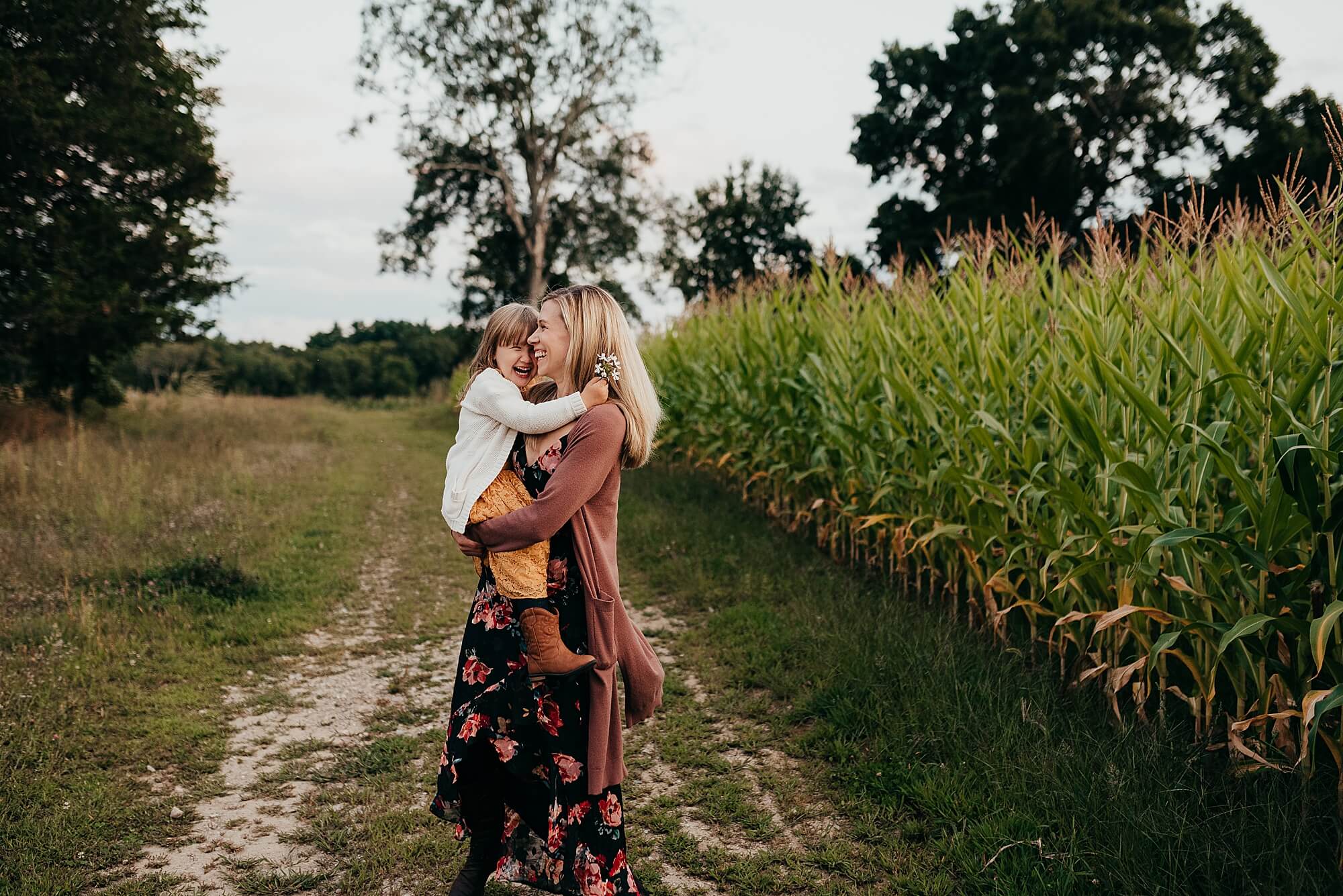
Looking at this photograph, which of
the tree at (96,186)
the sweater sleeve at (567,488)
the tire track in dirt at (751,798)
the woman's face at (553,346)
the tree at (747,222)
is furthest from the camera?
the tree at (747,222)

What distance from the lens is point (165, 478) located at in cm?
1067

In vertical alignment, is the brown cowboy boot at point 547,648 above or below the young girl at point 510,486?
below

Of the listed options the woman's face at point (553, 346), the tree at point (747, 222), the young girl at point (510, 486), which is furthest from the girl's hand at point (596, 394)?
the tree at point (747, 222)

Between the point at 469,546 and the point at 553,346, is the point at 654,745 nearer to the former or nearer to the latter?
the point at 469,546

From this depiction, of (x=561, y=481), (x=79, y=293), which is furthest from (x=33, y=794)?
(x=79, y=293)

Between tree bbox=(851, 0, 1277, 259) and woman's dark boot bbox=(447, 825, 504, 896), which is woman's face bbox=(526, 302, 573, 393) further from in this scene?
tree bbox=(851, 0, 1277, 259)

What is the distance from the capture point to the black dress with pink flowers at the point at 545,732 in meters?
2.70

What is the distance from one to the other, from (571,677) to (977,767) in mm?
2018

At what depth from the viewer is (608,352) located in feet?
8.82

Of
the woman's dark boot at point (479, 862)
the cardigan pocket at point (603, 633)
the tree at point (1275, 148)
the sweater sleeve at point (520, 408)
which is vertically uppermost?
the tree at point (1275, 148)

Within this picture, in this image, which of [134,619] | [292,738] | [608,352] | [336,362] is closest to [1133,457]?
[608,352]

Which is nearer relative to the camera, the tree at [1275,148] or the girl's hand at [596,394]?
the girl's hand at [596,394]

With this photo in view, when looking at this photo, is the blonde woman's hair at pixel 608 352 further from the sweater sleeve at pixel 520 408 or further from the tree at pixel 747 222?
the tree at pixel 747 222

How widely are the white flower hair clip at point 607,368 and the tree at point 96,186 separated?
12.5 meters
